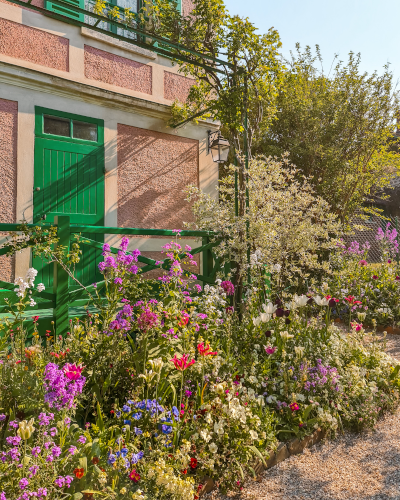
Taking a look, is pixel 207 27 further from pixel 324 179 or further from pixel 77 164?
Result: pixel 324 179

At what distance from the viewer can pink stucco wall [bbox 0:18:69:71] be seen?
193 inches

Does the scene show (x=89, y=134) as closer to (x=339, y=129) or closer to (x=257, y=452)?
(x=257, y=452)

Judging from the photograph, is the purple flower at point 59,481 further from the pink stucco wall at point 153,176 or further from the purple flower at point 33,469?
the pink stucco wall at point 153,176

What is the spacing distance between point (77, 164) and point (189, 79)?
280cm

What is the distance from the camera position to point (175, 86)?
259 inches

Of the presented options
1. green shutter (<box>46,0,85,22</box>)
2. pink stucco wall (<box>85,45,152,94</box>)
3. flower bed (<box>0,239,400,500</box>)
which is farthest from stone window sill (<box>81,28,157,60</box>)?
flower bed (<box>0,239,400,500</box>)

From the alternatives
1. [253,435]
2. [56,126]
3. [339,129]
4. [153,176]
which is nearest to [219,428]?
[253,435]

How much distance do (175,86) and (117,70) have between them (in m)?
1.10

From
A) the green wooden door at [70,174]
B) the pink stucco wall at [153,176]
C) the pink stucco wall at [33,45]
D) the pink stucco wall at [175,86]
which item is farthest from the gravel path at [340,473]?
the pink stucco wall at [175,86]

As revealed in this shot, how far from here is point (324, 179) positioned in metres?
8.95

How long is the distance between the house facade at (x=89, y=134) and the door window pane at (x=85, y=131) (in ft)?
0.05

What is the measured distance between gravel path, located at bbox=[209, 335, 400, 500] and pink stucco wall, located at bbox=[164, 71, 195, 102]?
5837 mm

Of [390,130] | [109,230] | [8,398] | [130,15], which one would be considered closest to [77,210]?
[109,230]

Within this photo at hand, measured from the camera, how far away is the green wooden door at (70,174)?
5.11m
